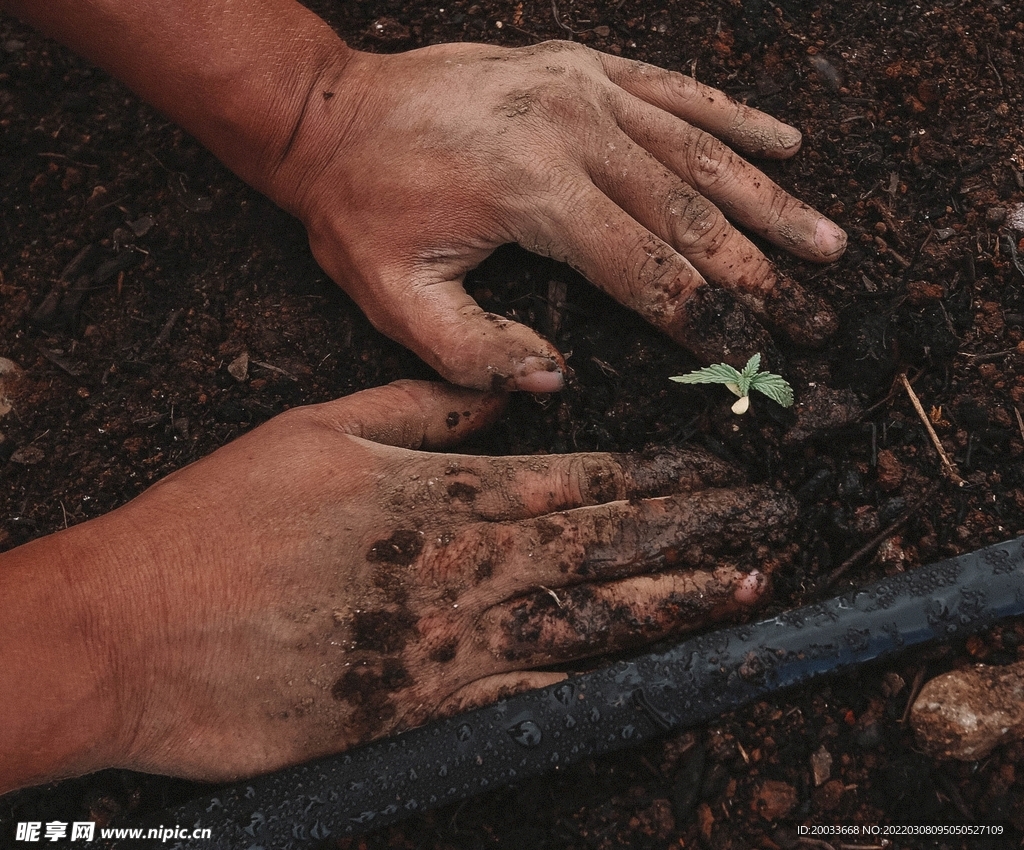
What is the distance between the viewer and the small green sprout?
70.2 inches

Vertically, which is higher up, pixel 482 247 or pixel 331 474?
pixel 482 247

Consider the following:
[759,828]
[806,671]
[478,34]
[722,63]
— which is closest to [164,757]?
[759,828]

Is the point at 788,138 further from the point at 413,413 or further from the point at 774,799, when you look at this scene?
the point at 774,799

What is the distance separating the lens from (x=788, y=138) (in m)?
2.17

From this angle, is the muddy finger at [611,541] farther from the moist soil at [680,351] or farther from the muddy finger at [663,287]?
the muddy finger at [663,287]

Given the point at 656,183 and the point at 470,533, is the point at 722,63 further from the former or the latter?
the point at 470,533

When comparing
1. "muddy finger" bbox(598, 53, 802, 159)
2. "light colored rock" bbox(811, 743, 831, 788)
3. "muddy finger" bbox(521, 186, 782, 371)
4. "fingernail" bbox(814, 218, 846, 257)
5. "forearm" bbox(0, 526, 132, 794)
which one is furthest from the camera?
"muddy finger" bbox(598, 53, 802, 159)

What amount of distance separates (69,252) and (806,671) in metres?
2.47

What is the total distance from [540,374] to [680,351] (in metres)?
0.44

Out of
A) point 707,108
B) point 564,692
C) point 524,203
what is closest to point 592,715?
point 564,692

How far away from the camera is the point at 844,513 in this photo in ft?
5.94

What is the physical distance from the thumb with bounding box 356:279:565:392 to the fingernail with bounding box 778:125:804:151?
982 millimetres

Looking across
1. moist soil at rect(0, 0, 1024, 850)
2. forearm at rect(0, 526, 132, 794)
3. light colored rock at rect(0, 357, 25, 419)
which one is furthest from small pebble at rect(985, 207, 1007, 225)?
light colored rock at rect(0, 357, 25, 419)

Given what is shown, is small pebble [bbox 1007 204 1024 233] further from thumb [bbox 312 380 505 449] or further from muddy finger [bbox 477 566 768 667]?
thumb [bbox 312 380 505 449]
